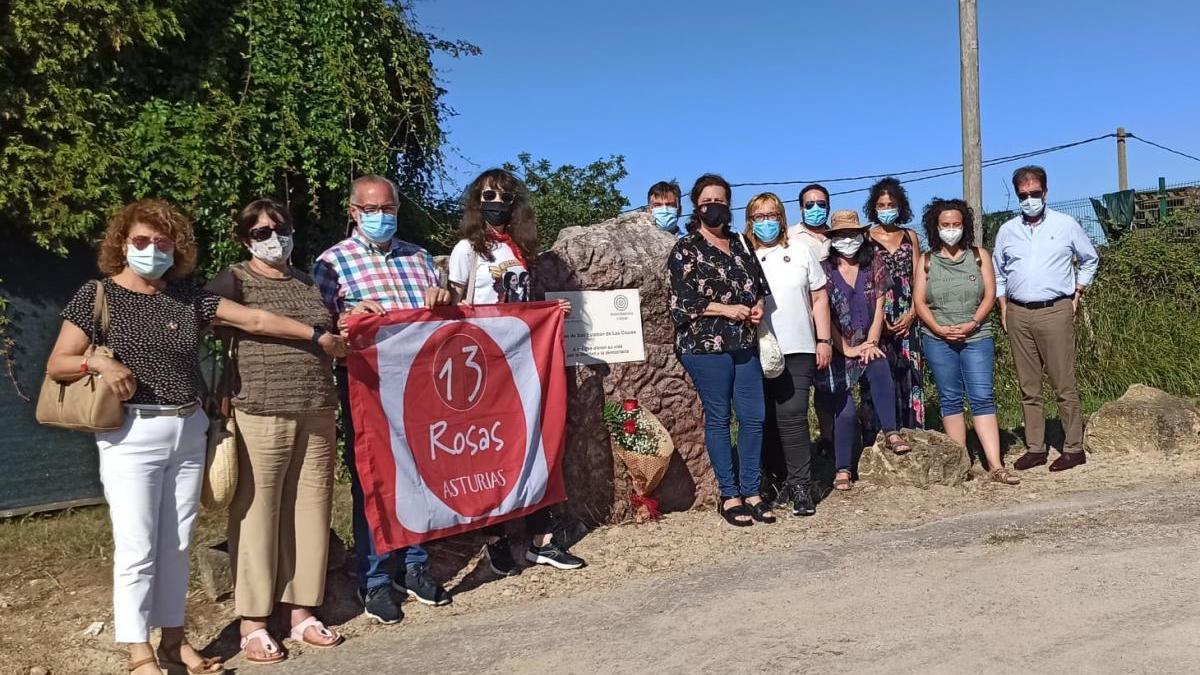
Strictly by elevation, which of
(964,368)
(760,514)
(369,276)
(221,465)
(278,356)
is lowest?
(760,514)

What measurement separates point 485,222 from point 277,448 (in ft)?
5.40

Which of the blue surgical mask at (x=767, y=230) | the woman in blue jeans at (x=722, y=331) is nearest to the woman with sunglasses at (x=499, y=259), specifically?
the woman in blue jeans at (x=722, y=331)

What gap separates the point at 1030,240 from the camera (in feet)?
22.2

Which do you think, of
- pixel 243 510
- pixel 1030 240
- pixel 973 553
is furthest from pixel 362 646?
pixel 1030 240

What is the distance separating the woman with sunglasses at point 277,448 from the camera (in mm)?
4031

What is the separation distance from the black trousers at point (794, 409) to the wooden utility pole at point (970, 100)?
5343 millimetres

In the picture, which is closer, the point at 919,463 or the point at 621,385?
the point at 621,385

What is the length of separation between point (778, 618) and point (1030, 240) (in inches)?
159

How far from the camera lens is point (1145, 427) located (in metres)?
7.16

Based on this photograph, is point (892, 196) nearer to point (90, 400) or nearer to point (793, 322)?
point (793, 322)

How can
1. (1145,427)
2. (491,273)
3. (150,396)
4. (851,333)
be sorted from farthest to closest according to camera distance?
(1145,427), (851,333), (491,273), (150,396)

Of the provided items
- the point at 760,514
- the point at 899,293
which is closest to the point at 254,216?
the point at 760,514

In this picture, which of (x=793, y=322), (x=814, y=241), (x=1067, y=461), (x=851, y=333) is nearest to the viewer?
(x=793, y=322)

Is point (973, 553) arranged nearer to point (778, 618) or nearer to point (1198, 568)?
point (1198, 568)
